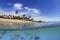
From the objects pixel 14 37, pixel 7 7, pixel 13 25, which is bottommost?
pixel 14 37

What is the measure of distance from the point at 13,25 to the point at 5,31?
1.89 feet

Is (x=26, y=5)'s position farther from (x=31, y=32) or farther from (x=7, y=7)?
(x=31, y=32)

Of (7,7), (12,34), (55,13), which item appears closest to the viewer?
(7,7)

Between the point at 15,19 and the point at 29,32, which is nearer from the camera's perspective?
the point at 15,19

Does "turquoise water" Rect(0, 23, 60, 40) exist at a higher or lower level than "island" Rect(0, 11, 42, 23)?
lower

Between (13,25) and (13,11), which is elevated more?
(13,11)

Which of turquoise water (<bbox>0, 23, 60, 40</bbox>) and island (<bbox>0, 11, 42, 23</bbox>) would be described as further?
turquoise water (<bbox>0, 23, 60, 40</bbox>)

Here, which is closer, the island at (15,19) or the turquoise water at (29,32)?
the island at (15,19)

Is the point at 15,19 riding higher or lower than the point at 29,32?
higher

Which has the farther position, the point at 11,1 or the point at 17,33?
the point at 17,33

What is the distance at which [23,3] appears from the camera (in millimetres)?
3211

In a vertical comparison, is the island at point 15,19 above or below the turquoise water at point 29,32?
above

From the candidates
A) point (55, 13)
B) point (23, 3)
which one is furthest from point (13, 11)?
point (55, 13)

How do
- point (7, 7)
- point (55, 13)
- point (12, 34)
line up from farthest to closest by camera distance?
point (12, 34) → point (55, 13) → point (7, 7)
